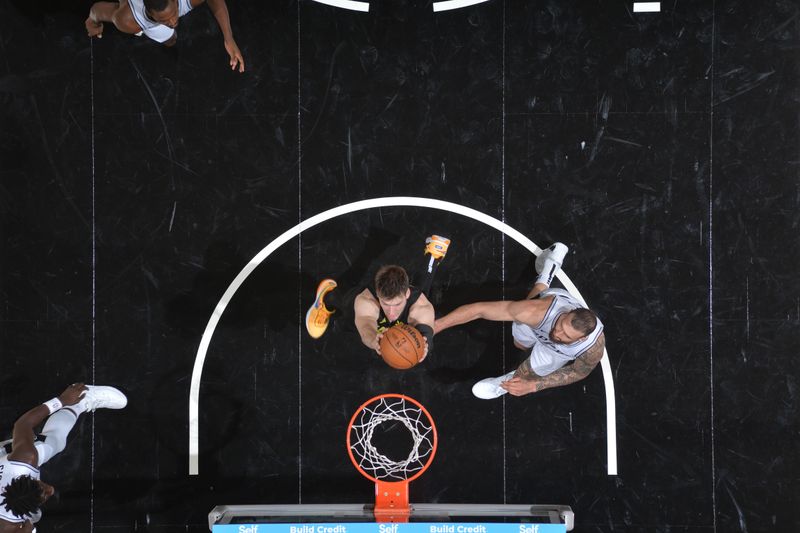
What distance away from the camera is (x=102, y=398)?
20.3 feet

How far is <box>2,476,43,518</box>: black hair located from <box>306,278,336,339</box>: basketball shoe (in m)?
2.83

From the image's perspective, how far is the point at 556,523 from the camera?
5.27m

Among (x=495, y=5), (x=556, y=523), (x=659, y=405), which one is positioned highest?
Answer: (x=495, y=5)

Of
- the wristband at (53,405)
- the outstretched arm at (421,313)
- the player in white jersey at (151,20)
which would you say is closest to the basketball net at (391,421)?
the outstretched arm at (421,313)

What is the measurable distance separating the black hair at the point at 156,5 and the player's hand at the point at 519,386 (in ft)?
16.2

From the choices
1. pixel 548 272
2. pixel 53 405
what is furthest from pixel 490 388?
pixel 53 405

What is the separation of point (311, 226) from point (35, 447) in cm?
343

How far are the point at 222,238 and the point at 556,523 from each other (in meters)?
4.34

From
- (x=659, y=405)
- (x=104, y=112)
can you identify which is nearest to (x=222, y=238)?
(x=104, y=112)

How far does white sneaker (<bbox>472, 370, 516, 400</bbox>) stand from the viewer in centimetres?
616

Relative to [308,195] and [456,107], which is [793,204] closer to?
[456,107]

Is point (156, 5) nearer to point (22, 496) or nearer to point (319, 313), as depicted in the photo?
point (319, 313)

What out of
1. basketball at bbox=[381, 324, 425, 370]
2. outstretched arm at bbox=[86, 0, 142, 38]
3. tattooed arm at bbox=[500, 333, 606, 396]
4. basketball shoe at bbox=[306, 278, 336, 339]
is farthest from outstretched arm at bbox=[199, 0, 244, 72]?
tattooed arm at bbox=[500, 333, 606, 396]

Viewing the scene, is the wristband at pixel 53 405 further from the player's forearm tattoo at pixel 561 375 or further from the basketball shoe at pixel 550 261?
the basketball shoe at pixel 550 261
